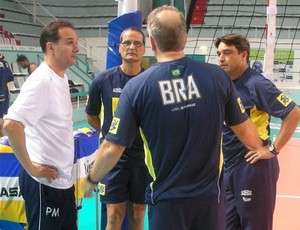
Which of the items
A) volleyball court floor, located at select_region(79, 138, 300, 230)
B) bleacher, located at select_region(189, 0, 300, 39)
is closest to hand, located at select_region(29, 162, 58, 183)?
volleyball court floor, located at select_region(79, 138, 300, 230)

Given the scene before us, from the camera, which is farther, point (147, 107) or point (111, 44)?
point (111, 44)

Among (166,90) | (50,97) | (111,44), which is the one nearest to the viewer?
(166,90)

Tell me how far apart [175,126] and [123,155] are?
1.14m

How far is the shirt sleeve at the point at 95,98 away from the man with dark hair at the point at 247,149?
34.2 inches

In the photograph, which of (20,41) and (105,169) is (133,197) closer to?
(105,169)

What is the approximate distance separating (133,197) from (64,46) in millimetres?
1163

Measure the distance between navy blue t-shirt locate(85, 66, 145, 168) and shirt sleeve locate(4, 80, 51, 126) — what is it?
0.74 m

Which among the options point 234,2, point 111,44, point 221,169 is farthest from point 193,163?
point 234,2

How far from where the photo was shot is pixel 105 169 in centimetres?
193

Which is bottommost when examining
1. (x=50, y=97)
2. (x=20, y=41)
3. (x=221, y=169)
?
(x=20, y=41)

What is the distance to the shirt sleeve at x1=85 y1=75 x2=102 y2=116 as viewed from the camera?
2.97m

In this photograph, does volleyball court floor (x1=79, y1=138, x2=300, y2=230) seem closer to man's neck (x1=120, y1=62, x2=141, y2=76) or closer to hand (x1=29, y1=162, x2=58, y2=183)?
man's neck (x1=120, y1=62, x2=141, y2=76)

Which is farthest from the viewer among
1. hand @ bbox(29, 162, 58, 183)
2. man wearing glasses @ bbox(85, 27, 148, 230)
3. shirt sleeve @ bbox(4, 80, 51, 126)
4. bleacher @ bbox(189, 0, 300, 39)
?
bleacher @ bbox(189, 0, 300, 39)

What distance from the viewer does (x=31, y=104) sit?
2152 millimetres
